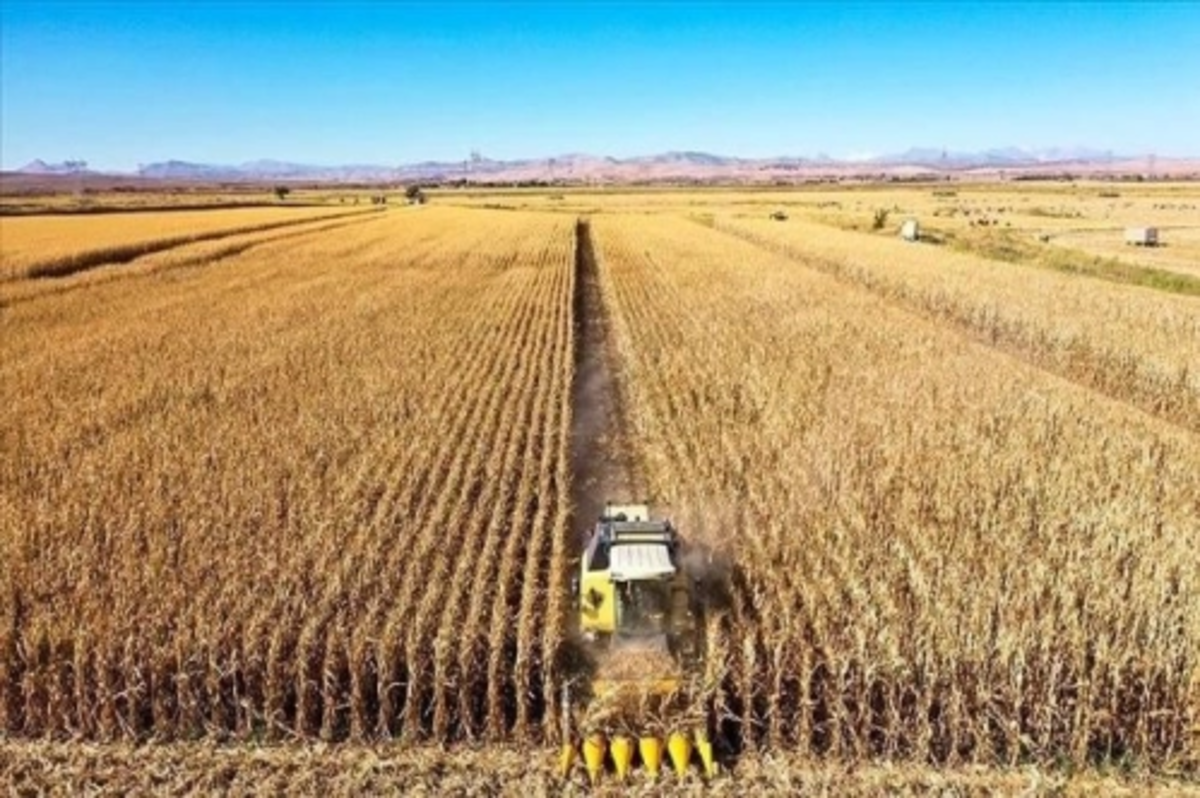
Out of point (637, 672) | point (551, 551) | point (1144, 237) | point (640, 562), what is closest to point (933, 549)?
point (551, 551)

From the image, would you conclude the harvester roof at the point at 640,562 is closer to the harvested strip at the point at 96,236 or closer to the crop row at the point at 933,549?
the crop row at the point at 933,549

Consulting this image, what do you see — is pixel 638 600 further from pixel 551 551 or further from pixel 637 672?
pixel 551 551

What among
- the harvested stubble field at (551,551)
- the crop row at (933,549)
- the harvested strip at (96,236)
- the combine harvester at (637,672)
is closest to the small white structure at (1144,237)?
the harvested stubble field at (551,551)

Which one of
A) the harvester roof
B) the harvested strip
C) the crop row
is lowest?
Answer: the crop row

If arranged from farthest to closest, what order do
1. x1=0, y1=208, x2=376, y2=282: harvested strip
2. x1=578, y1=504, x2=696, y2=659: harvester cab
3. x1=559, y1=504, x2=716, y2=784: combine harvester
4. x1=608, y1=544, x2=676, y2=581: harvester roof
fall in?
x1=0, y1=208, x2=376, y2=282: harvested strip, x1=578, y1=504, x2=696, y2=659: harvester cab, x1=608, y1=544, x2=676, y2=581: harvester roof, x1=559, y1=504, x2=716, y2=784: combine harvester

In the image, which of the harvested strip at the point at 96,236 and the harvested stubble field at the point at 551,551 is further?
the harvested strip at the point at 96,236

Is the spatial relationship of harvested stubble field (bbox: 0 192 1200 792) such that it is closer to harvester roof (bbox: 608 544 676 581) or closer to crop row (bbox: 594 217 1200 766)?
crop row (bbox: 594 217 1200 766)

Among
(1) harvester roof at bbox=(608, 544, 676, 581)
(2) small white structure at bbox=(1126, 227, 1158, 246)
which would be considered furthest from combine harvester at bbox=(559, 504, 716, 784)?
(2) small white structure at bbox=(1126, 227, 1158, 246)
